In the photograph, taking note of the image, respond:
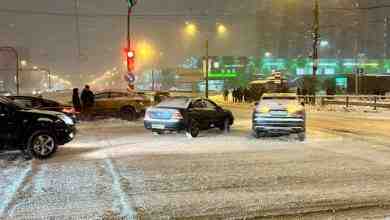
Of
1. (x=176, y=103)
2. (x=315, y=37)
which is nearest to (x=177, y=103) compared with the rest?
(x=176, y=103)

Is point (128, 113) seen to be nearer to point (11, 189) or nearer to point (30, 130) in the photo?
point (30, 130)

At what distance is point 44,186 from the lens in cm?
953

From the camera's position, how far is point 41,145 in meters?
13.1

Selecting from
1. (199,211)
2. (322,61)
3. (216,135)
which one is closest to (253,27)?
(322,61)

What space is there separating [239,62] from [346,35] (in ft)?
65.9

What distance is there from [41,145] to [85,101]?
40.2ft

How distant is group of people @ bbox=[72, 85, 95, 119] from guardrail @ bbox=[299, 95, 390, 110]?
12.9 m

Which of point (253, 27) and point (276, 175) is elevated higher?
point (253, 27)

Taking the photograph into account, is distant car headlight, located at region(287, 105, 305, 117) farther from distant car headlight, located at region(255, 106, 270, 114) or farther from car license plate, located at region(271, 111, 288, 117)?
distant car headlight, located at region(255, 106, 270, 114)

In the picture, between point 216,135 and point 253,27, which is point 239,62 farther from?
point 216,135

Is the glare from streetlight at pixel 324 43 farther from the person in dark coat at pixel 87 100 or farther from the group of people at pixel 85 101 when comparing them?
the person in dark coat at pixel 87 100

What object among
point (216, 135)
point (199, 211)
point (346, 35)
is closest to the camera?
point (199, 211)

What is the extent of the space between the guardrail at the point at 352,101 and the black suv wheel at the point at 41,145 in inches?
812

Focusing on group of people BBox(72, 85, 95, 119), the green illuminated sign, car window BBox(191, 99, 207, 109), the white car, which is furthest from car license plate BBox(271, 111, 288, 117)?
the green illuminated sign
